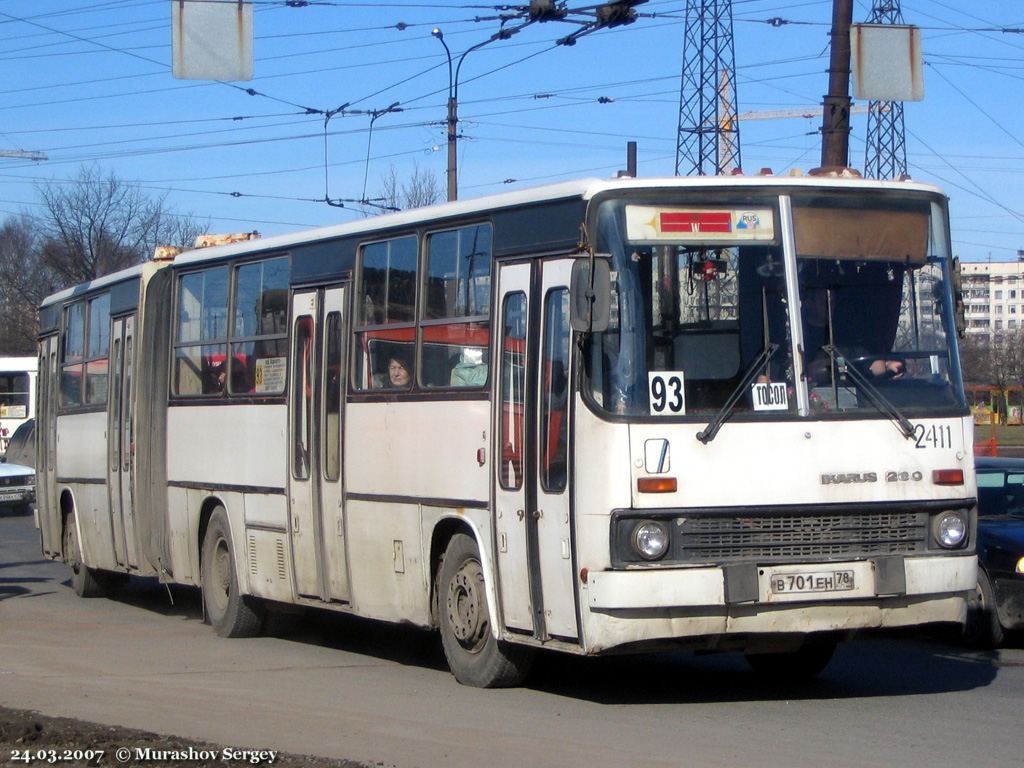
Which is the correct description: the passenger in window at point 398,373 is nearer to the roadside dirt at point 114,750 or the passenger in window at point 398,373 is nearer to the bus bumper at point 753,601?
the bus bumper at point 753,601

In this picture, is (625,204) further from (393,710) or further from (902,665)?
(902,665)

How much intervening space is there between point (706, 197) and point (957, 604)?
107 inches

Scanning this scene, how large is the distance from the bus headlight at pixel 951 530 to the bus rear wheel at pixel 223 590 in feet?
20.9

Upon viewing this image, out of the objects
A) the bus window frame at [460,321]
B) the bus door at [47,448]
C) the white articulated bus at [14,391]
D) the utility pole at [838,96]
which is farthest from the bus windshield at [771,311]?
the white articulated bus at [14,391]

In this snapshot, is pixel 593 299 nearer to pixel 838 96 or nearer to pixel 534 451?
pixel 534 451

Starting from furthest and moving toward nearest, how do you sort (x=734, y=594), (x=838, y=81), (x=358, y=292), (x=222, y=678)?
(x=838, y=81)
(x=358, y=292)
(x=222, y=678)
(x=734, y=594)

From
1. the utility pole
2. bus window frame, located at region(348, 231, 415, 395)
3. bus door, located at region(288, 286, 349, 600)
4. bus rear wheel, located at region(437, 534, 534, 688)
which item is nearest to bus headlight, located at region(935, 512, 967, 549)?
bus rear wheel, located at region(437, 534, 534, 688)

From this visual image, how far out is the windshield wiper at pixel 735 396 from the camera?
28.7 feet

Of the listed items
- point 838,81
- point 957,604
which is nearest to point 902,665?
point 957,604

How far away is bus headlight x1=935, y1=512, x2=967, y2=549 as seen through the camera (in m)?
9.19

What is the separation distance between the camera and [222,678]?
10953mm

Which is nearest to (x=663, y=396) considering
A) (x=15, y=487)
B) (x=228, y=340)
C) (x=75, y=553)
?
(x=228, y=340)

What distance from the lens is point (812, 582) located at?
8.83 metres

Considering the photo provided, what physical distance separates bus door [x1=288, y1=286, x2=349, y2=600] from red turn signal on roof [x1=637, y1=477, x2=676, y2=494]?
11.8 ft
